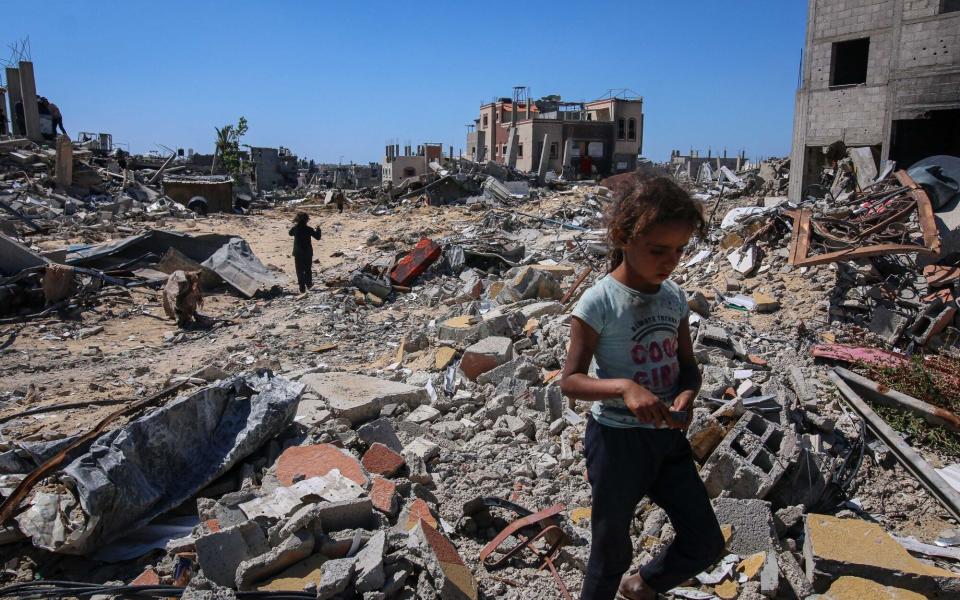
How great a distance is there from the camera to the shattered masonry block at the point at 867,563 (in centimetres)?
239

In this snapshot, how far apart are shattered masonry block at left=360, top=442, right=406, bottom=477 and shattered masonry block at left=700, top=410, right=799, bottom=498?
1.52 m

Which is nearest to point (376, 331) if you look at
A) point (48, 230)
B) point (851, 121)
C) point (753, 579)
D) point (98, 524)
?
point (98, 524)

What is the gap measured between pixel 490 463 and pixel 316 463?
3.07 ft

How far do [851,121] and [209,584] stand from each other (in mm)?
15238

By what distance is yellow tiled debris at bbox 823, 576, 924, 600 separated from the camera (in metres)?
2.34

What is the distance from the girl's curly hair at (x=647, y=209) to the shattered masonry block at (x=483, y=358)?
3216 mm

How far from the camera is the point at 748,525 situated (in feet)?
8.87

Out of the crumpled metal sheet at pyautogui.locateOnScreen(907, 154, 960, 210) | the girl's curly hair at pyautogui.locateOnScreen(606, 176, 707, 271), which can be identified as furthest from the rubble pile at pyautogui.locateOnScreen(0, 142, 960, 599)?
the girl's curly hair at pyautogui.locateOnScreen(606, 176, 707, 271)

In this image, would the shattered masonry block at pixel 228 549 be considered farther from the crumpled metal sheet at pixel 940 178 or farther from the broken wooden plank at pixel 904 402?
the crumpled metal sheet at pixel 940 178

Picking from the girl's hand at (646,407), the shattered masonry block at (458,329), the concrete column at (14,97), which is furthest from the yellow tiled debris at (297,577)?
the concrete column at (14,97)

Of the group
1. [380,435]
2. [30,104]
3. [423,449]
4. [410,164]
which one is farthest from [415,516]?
[410,164]

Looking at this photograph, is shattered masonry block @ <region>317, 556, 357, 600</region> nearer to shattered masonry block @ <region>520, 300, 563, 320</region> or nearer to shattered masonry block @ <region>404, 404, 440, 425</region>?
shattered masonry block @ <region>404, 404, 440, 425</region>

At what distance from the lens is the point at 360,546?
2.60m

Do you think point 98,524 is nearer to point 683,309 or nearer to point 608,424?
point 608,424
